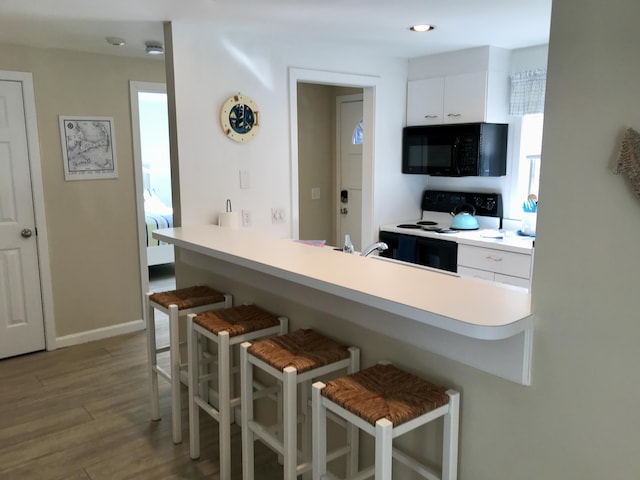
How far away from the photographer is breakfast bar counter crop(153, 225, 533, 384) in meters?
1.50

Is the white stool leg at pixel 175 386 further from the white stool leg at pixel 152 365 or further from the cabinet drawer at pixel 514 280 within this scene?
the cabinet drawer at pixel 514 280

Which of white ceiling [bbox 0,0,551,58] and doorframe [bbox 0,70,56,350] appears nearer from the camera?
white ceiling [bbox 0,0,551,58]

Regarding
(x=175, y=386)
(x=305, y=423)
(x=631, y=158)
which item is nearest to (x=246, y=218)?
(x=175, y=386)

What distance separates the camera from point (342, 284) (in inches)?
72.6

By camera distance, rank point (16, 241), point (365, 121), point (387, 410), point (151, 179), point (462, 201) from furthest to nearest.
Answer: point (151, 179) → point (462, 201) → point (365, 121) → point (16, 241) → point (387, 410)

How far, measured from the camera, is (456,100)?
4059mm

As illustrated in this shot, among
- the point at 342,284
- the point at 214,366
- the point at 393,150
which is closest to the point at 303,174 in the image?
the point at 393,150

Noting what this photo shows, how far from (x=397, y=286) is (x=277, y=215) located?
1.99 metres

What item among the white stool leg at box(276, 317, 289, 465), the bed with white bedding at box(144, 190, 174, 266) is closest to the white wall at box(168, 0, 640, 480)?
the white stool leg at box(276, 317, 289, 465)

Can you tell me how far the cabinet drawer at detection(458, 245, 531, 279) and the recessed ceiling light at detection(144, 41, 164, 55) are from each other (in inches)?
103

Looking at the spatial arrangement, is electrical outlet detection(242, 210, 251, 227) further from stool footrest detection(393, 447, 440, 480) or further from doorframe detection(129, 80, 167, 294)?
stool footrest detection(393, 447, 440, 480)

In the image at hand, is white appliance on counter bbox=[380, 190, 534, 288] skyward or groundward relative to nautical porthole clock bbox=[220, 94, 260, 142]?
groundward

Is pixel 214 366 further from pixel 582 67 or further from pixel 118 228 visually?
pixel 582 67

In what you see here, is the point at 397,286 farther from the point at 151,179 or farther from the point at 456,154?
the point at 151,179
